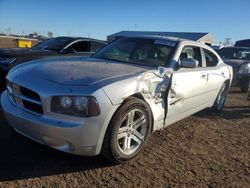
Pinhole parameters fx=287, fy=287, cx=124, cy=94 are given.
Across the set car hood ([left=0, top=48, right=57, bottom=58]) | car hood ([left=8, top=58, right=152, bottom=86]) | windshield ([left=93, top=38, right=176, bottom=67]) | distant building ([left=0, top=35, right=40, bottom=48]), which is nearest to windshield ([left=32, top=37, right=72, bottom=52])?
car hood ([left=0, top=48, right=57, bottom=58])

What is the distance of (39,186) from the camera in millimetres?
2910

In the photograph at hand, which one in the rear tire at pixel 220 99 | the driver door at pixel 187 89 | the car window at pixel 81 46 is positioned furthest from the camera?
the car window at pixel 81 46

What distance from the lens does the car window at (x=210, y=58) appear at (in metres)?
5.61

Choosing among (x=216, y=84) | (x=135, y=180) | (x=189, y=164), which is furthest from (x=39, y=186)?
(x=216, y=84)

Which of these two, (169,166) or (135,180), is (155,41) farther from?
(135,180)

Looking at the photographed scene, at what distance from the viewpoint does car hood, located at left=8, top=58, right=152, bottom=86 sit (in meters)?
3.24

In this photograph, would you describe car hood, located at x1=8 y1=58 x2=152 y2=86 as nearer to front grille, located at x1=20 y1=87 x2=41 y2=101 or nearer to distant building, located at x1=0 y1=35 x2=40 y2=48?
front grille, located at x1=20 y1=87 x2=41 y2=101

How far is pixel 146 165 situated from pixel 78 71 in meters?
1.44

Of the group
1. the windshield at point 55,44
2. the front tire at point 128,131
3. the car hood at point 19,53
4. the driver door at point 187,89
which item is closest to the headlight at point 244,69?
the driver door at point 187,89

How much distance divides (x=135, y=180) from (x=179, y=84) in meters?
1.68

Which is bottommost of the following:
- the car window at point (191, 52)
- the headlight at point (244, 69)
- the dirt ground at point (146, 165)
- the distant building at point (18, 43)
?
the distant building at point (18, 43)

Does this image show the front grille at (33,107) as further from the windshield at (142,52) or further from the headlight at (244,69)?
the headlight at (244,69)

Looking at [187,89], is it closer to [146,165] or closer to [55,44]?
[146,165]

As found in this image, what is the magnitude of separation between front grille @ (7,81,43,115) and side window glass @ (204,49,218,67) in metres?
3.54
